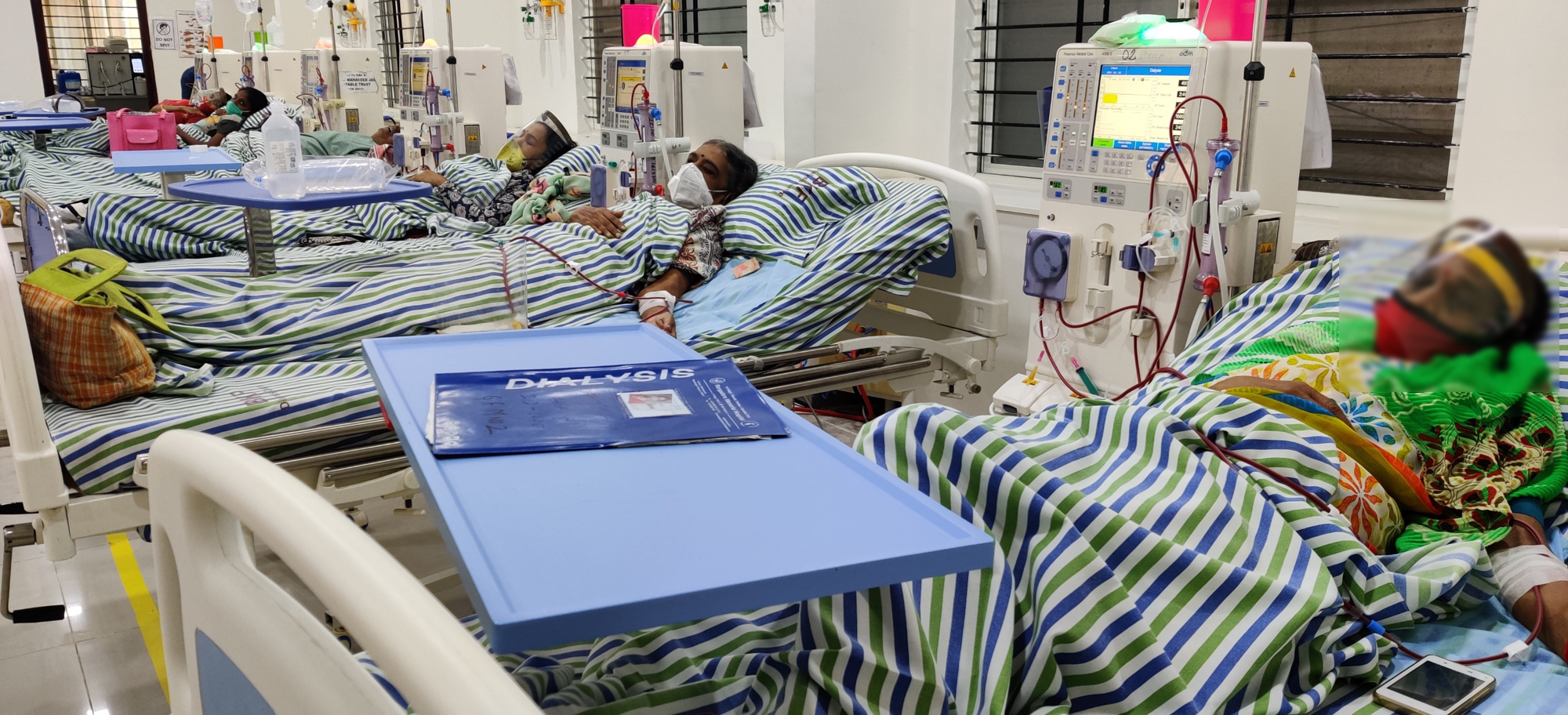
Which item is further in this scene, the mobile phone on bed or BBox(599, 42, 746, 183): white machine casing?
BBox(599, 42, 746, 183): white machine casing

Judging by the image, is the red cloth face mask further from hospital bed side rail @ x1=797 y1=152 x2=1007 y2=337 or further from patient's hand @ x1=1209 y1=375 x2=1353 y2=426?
hospital bed side rail @ x1=797 y1=152 x2=1007 y2=337

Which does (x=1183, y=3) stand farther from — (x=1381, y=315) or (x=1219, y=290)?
(x=1381, y=315)

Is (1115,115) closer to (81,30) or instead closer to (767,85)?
(767,85)

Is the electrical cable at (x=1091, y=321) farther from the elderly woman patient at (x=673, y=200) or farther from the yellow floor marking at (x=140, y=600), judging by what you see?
the yellow floor marking at (x=140, y=600)

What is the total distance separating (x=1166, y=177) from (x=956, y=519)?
177 centimetres

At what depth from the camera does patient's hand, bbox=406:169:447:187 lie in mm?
4621

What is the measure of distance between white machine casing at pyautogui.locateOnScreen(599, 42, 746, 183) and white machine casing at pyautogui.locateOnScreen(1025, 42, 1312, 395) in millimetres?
1321

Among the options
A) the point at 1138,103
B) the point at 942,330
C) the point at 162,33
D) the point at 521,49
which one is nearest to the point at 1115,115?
the point at 1138,103

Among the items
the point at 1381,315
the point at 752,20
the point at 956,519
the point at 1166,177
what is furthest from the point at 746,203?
the point at 1381,315

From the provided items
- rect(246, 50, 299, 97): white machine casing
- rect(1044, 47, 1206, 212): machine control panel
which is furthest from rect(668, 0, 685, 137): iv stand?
rect(246, 50, 299, 97): white machine casing

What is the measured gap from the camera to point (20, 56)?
9562mm

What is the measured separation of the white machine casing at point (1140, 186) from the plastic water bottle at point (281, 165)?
6.38ft

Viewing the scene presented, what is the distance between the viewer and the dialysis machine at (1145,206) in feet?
7.89

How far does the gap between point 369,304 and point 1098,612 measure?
199 centimetres
